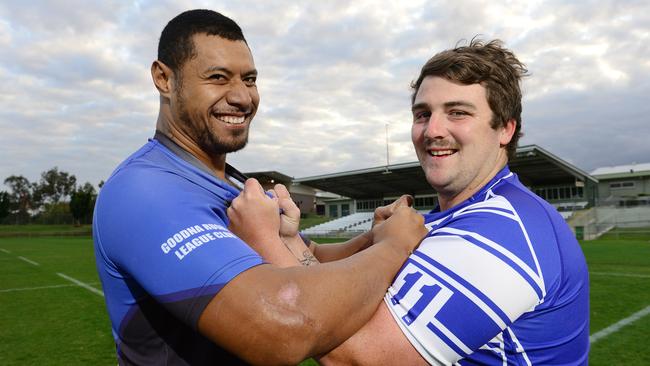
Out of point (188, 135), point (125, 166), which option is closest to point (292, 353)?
point (125, 166)

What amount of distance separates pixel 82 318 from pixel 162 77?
Result: 8.12m

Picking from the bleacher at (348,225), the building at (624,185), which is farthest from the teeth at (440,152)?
the building at (624,185)

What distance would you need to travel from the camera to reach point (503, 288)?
5.62 feet

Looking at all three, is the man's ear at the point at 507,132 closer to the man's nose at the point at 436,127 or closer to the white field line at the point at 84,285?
the man's nose at the point at 436,127

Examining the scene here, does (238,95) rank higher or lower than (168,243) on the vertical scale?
higher

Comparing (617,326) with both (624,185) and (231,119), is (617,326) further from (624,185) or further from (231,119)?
(624,185)

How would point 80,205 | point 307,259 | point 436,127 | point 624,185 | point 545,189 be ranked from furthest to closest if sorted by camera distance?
point 80,205, point 624,185, point 545,189, point 436,127, point 307,259

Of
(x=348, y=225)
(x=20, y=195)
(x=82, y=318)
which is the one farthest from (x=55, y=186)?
(x=82, y=318)

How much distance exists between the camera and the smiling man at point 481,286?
1.71m

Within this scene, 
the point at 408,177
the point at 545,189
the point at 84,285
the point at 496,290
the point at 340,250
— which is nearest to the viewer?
the point at 496,290

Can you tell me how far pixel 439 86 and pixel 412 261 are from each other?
935 mm

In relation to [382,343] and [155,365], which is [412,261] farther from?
[155,365]

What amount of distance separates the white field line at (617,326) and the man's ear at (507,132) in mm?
5228

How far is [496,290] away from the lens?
1703 mm
